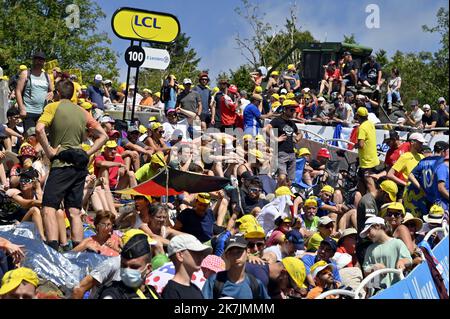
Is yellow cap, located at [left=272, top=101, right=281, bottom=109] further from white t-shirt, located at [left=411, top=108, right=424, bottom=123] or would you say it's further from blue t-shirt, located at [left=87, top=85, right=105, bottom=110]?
blue t-shirt, located at [left=87, top=85, right=105, bottom=110]

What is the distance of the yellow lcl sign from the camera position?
1588cm

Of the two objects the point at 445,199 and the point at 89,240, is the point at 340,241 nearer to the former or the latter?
the point at 445,199

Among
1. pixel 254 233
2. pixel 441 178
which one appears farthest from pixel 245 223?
pixel 441 178

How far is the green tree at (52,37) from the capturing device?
1694 inches

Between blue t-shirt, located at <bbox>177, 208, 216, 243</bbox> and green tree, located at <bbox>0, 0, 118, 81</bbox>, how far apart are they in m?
30.9

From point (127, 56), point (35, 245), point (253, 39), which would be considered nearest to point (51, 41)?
point (253, 39)

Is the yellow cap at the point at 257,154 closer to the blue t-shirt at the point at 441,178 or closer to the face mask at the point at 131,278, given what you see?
the blue t-shirt at the point at 441,178

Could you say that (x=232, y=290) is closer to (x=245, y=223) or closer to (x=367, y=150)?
(x=245, y=223)

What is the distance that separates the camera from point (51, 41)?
45.2 metres

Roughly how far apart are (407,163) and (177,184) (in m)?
3.32

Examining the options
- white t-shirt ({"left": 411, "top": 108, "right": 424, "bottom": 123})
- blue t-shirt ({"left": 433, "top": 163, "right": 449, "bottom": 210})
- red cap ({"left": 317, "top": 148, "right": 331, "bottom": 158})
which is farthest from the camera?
white t-shirt ({"left": 411, "top": 108, "right": 424, "bottom": 123})

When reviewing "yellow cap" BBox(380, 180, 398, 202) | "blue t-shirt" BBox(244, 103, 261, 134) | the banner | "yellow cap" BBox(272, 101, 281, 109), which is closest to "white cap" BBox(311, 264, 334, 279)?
"yellow cap" BBox(380, 180, 398, 202)

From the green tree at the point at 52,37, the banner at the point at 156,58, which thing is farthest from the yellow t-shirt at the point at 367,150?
the green tree at the point at 52,37

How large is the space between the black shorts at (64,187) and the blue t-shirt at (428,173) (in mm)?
4214
